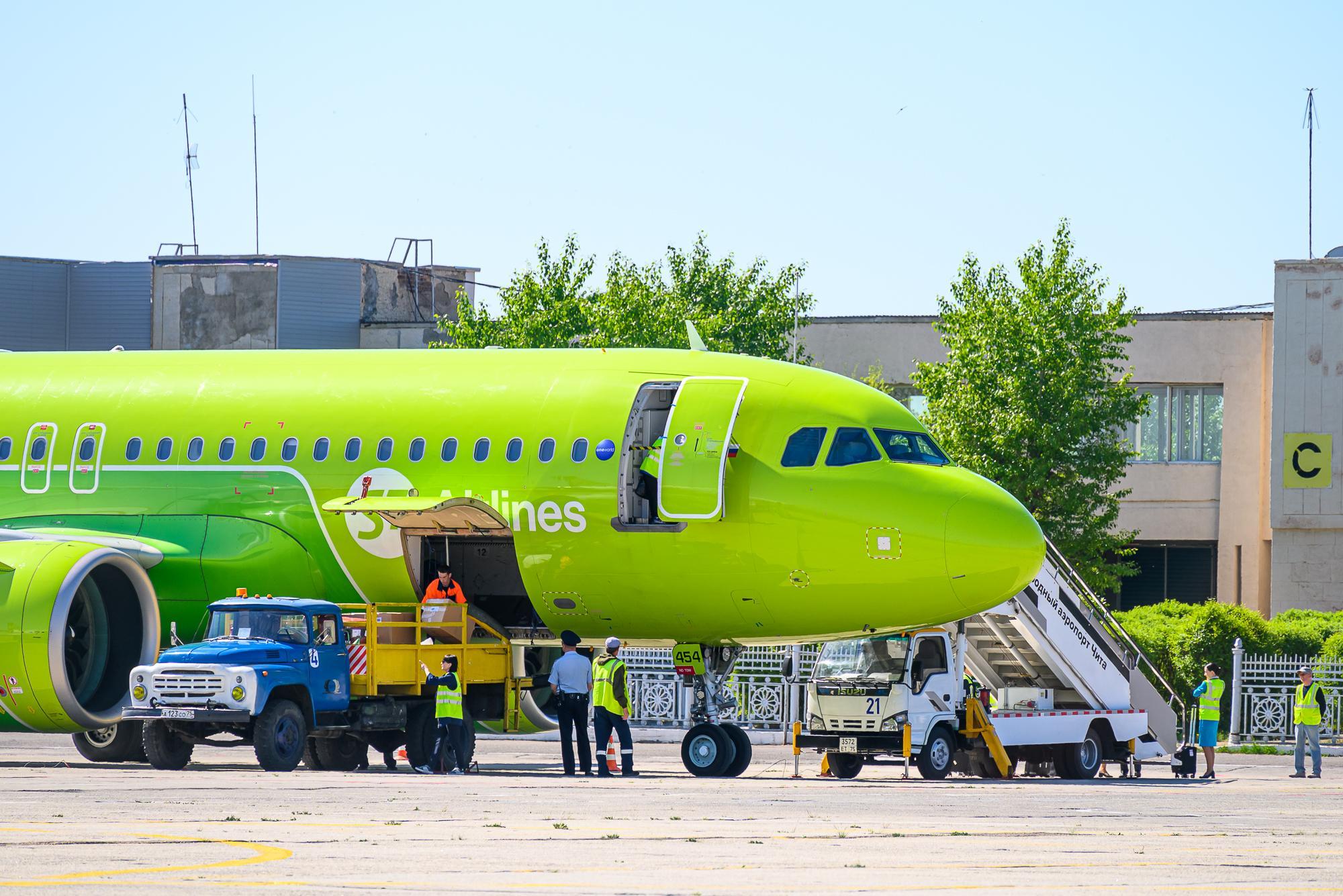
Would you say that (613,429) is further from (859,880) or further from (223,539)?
(859,880)

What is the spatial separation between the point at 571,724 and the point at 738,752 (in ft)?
6.68

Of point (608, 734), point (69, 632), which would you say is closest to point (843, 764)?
point (608, 734)

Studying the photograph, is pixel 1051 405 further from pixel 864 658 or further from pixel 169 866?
pixel 169 866

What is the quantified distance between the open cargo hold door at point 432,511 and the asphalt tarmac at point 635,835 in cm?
323

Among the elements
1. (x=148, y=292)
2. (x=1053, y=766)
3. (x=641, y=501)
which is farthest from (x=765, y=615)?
(x=148, y=292)

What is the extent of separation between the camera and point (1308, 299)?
153ft

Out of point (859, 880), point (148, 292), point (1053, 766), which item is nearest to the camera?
point (859, 880)

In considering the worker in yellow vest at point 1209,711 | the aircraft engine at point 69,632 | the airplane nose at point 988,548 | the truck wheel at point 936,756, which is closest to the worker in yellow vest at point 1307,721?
the worker in yellow vest at point 1209,711

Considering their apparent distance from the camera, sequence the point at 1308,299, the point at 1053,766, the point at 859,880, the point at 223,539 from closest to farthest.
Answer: the point at 859,880, the point at 223,539, the point at 1053,766, the point at 1308,299

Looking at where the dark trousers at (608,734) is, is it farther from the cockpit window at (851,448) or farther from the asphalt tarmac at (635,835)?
the cockpit window at (851,448)

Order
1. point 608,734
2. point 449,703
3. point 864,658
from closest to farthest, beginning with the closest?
point 449,703 < point 608,734 < point 864,658

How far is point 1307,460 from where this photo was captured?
1852 inches

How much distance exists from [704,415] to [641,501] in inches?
53.9

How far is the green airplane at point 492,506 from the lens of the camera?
22.9 meters
